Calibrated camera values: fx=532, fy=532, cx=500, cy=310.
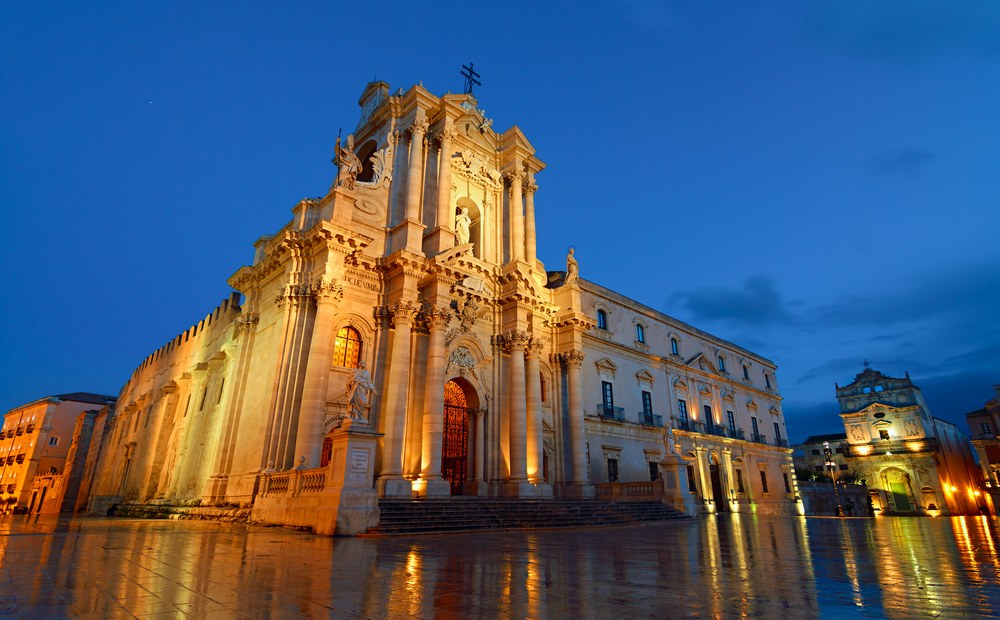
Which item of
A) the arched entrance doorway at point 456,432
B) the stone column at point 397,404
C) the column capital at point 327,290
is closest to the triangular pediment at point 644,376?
the arched entrance doorway at point 456,432

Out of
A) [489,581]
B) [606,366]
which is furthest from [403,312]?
[606,366]

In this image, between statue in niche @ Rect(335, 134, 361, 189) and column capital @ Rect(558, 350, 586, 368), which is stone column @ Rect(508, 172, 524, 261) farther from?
statue in niche @ Rect(335, 134, 361, 189)

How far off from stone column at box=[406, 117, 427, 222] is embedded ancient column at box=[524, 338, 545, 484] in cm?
783

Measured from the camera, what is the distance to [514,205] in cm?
2725

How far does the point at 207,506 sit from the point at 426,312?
33.5ft

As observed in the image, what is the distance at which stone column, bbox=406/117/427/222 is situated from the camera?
2198 centimetres

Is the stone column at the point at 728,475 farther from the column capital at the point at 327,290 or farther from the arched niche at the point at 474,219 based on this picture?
the column capital at the point at 327,290

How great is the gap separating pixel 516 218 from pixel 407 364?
35.3ft

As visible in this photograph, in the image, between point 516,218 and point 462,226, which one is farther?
point 516,218

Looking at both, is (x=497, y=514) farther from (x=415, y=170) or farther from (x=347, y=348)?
(x=415, y=170)

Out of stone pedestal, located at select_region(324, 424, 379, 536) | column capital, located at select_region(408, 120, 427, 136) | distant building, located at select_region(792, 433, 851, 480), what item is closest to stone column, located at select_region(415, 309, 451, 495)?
stone pedestal, located at select_region(324, 424, 379, 536)

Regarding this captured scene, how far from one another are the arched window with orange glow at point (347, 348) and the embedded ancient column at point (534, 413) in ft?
25.3

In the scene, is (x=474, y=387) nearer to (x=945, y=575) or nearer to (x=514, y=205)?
(x=514, y=205)

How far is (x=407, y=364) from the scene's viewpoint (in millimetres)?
19500
